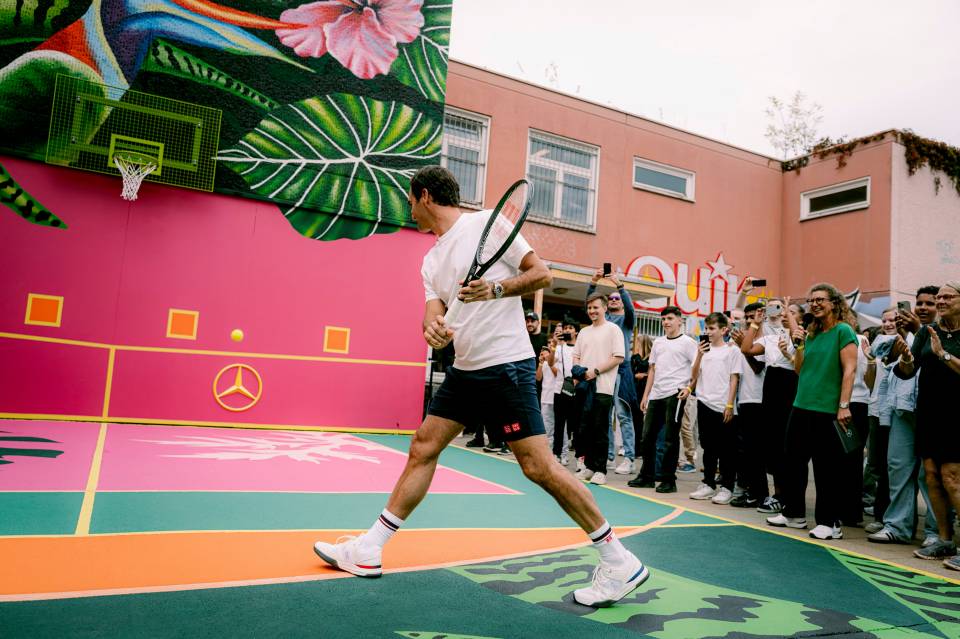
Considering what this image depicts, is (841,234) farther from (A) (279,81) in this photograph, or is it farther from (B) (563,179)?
(A) (279,81)

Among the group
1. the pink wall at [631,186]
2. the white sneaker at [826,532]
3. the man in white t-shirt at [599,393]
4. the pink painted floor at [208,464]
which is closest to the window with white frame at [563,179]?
A: the pink wall at [631,186]

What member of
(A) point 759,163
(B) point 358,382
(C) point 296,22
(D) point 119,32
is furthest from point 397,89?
(A) point 759,163

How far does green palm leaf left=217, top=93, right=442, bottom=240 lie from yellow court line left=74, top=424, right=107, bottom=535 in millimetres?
5465

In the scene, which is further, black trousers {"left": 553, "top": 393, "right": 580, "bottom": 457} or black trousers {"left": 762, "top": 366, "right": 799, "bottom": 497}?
black trousers {"left": 553, "top": 393, "right": 580, "bottom": 457}

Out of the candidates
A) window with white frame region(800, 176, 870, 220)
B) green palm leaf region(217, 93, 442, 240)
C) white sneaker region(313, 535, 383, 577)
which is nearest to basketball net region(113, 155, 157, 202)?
green palm leaf region(217, 93, 442, 240)

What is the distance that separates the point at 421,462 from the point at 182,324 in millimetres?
8894

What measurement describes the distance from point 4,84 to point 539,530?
34.5 feet

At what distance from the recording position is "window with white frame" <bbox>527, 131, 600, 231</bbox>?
17.0m

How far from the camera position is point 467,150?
1623cm

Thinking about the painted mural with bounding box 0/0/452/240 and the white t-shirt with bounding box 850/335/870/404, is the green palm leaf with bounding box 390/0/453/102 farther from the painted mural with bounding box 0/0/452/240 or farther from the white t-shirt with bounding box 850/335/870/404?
the white t-shirt with bounding box 850/335/870/404

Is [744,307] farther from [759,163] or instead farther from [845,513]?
[759,163]

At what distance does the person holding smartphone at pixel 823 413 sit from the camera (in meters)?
5.56

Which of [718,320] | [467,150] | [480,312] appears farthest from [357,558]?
[467,150]

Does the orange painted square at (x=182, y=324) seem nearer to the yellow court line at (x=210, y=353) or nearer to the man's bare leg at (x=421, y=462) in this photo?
the yellow court line at (x=210, y=353)
